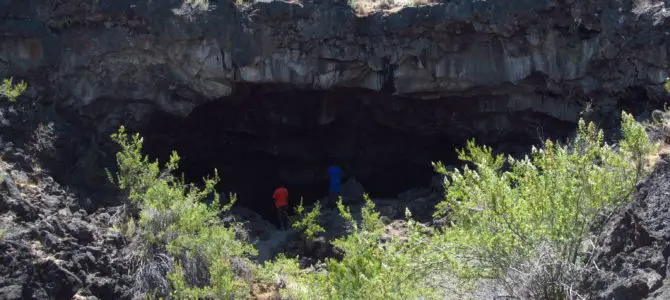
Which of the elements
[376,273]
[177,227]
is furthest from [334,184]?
[376,273]

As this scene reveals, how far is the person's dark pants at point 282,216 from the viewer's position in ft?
43.7

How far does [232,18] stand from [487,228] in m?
7.02

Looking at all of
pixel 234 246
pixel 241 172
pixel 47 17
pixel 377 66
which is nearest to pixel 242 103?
pixel 241 172

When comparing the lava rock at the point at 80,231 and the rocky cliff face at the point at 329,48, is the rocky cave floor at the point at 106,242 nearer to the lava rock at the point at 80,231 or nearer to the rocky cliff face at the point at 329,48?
→ the lava rock at the point at 80,231

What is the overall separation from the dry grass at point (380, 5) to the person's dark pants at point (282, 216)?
3.72 m

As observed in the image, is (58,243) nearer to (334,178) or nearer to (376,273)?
A: (376,273)

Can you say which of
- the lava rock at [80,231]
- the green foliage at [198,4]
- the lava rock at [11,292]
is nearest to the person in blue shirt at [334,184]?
the green foliage at [198,4]

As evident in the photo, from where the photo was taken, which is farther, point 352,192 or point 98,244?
point 352,192

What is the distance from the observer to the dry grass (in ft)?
41.7

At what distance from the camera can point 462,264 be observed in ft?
22.6

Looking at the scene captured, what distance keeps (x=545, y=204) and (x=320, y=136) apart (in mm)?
9092

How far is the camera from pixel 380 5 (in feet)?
42.5

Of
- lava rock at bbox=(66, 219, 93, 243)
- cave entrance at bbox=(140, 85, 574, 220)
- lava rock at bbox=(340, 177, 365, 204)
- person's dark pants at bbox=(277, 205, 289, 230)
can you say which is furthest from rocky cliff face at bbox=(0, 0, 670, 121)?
lava rock at bbox=(66, 219, 93, 243)

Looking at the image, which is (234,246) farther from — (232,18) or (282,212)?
(232,18)
